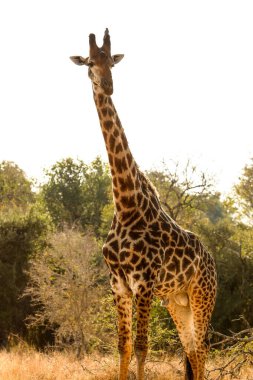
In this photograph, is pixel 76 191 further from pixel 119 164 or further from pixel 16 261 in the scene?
pixel 119 164

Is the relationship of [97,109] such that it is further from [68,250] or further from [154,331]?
[68,250]

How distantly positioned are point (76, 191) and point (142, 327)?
29080mm

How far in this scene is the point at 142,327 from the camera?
307 inches

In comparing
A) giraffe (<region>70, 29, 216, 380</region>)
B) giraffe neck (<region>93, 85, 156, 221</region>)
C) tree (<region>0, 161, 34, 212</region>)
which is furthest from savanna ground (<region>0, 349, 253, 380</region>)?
tree (<region>0, 161, 34, 212</region>)

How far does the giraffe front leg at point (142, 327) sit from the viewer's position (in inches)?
303

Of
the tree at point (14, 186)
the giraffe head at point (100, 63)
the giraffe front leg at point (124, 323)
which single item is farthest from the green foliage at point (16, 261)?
the tree at point (14, 186)

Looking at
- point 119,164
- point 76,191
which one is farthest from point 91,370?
point 76,191

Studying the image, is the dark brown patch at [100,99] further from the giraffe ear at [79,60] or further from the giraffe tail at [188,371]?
the giraffe tail at [188,371]

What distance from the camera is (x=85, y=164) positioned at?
127ft

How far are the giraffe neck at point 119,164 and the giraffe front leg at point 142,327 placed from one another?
901 millimetres

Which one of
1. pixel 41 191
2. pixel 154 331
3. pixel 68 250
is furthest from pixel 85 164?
pixel 154 331

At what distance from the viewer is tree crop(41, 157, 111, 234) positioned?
115 ft

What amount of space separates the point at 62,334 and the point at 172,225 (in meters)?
11.0

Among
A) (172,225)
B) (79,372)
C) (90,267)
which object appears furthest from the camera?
(90,267)
